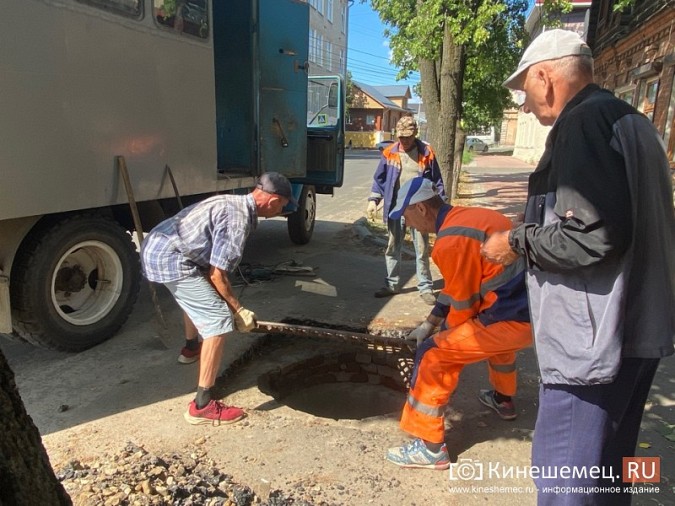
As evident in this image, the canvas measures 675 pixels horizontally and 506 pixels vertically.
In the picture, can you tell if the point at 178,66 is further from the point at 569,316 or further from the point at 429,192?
the point at 569,316

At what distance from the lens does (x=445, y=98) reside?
828 centimetres

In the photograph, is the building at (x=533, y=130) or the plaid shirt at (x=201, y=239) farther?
the building at (x=533, y=130)

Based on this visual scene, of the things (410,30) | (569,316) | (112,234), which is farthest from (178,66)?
(410,30)

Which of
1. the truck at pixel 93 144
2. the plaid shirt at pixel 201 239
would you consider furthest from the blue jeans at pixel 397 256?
the plaid shirt at pixel 201 239

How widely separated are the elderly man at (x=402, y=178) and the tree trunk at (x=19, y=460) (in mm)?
3805

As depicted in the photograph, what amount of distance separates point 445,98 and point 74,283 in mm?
6464

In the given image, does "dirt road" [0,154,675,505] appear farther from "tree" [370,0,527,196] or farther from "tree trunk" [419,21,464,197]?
"tree" [370,0,527,196]

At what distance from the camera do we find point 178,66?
4.38 m

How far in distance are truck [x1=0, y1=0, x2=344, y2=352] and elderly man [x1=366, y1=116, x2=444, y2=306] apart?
5.36ft

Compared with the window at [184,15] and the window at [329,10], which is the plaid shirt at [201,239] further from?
the window at [329,10]

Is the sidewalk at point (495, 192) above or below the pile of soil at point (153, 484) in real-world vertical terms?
above

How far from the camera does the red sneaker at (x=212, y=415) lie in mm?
2998

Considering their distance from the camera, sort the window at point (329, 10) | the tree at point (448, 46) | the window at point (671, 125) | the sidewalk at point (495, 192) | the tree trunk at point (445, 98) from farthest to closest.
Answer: the window at point (329, 10) → the sidewalk at point (495, 192) → the window at point (671, 125) → the tree trunk at point (445, 98) → the tree at point (448, 46)

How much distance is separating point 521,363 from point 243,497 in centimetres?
251
